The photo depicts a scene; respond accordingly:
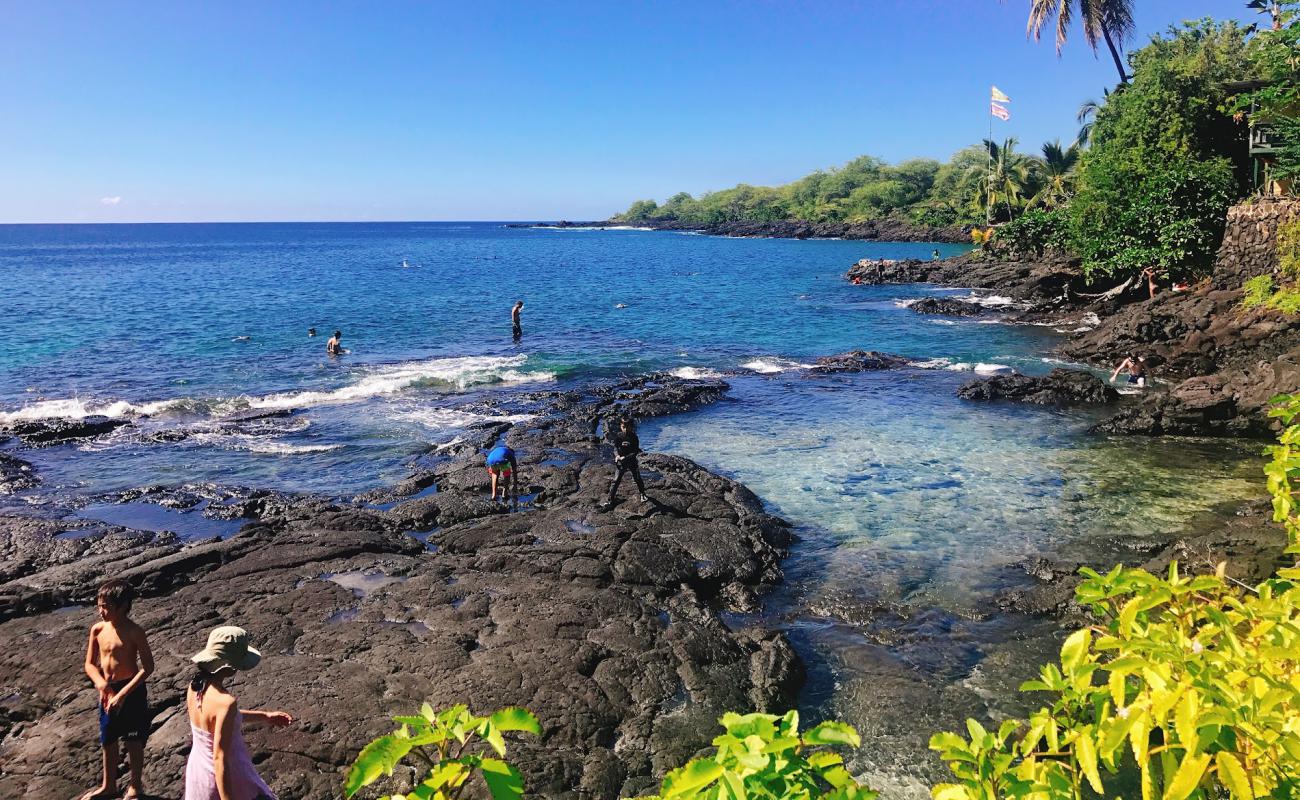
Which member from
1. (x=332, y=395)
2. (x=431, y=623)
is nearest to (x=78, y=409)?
(x=332, y=395)

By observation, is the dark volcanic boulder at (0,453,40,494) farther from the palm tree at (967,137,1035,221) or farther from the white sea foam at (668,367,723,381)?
the palm tree at (967,137,1035,221)

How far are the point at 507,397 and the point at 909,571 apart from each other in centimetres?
1483

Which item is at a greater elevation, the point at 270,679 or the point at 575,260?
the point at 575,260

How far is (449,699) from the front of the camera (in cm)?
743

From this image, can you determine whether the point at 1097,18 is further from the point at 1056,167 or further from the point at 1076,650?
the point at 1076,650

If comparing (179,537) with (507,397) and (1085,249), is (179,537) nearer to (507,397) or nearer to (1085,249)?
A: (507,397)

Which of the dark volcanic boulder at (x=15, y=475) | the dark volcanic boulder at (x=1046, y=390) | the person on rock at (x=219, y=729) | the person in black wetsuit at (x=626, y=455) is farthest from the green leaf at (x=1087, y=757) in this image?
the dark volcanic boulder at (x=1046, y=390)

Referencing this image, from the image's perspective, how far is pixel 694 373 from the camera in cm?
2694

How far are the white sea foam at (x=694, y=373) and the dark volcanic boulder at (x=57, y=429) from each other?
1666 cm

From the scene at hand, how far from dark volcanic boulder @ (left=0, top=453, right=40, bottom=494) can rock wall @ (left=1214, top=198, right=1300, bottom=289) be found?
1337 inches

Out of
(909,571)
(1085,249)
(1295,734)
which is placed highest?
(1085,249)

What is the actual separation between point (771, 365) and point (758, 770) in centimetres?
2684

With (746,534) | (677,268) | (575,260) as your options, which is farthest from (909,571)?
(575,260)

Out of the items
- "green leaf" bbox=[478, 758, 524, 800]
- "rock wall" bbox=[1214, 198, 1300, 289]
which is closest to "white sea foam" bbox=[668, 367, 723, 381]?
"rock wall" bbox=[1214, 198, 1300, 289]
